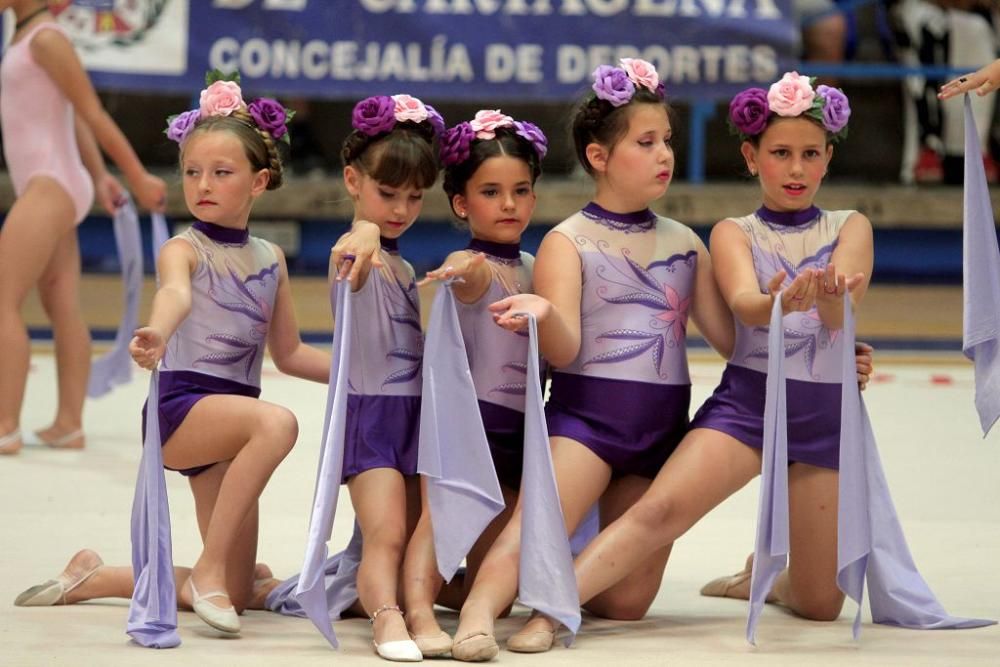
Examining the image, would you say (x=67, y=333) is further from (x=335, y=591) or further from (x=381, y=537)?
(x=381, y=537)

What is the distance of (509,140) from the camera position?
3377mm

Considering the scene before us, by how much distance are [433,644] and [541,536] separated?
0.31m

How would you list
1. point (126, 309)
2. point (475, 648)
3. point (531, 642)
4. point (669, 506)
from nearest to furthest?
point (475, 648) → point (531, 642) → point (669, 506) → point (126, 309)

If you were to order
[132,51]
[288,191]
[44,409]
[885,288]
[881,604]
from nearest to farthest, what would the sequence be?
[881,604] → [44,409] → [132,51] → [288,191] → [885,288]

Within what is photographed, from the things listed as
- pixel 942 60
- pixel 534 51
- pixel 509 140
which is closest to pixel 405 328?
pixel 509 140

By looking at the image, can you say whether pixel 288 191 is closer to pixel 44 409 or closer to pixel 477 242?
pixel 44 409

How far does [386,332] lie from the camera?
330 centimetres

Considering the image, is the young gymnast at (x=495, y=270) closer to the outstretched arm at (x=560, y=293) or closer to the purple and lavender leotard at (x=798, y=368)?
the outstretched arm at (x=560, y=293)

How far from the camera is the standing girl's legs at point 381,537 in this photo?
303cm

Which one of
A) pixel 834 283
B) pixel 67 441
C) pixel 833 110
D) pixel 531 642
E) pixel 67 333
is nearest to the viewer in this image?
pixel 531 642

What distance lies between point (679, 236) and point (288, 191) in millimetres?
5254

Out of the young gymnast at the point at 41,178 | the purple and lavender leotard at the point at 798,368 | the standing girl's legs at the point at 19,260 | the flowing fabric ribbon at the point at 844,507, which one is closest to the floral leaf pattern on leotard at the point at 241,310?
the purple and lavender leotard at the point at 798,368

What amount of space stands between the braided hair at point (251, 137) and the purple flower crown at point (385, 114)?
0.22 meters

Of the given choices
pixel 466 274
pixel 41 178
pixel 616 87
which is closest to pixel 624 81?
pixel 616 87
